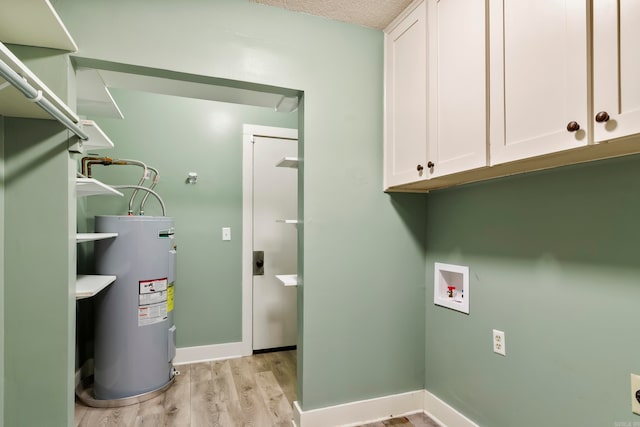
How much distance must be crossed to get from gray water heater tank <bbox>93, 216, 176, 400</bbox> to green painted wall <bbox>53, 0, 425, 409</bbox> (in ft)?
3.55

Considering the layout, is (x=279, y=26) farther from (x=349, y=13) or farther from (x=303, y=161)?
(x=303, y=161)

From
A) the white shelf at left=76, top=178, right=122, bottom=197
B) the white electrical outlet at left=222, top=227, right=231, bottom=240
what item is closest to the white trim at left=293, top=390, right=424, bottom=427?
the white electrical outlet at left=222, top=227, right=231, bottom=240

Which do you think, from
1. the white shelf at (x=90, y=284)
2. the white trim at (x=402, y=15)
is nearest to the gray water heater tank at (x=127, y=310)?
the white shelf at (x=90, y=284)

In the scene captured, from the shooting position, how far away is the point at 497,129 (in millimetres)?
1260

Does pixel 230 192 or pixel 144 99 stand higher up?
pixel 144 99

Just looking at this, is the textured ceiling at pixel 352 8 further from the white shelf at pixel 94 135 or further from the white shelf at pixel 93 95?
the white shelf at pixel 94 135

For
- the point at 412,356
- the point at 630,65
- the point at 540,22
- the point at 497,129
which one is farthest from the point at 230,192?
the point at 630,65

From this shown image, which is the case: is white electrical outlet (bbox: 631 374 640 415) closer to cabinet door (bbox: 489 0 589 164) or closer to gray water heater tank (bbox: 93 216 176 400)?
cabinet door (bbox: 489 0 589 164)

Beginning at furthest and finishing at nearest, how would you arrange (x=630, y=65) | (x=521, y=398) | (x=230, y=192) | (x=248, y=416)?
(x=230, y=192) < (x=248, y=416) < (x=521, y=398) < (x=630, y=65)

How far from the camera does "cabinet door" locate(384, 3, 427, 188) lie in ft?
5.48

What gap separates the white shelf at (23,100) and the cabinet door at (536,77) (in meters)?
1.55

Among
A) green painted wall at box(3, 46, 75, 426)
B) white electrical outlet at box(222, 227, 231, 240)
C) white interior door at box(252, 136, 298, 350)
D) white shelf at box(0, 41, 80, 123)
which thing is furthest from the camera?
white interior door at box(252, 136, 298, 350)

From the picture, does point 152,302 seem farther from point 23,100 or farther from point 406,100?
point 406,100

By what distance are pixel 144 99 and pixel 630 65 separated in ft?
9.61
